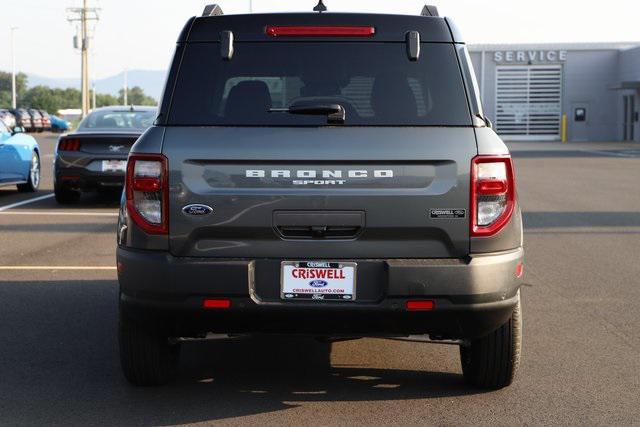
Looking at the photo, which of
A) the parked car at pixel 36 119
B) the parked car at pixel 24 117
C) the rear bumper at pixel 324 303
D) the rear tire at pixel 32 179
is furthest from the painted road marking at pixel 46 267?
the parked car at pixel 36 119

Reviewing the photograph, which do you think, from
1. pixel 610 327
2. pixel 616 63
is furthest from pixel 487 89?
pixel 610 327

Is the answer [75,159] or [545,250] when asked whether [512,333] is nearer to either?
[545,250]

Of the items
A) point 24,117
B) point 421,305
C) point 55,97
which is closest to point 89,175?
point 421,305

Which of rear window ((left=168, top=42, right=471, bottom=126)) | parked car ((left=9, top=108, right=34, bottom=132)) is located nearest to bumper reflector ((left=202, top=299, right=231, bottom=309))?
rear window ((left=168, top=42, right=471, bottom=126))

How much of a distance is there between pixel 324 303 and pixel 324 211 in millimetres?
426

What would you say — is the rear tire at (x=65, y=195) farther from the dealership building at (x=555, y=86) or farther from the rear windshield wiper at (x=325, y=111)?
the dealership building at (x=555, y=86)

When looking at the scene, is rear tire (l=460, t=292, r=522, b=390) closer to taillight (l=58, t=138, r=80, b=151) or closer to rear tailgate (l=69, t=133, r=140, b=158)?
rear tailgate (l=69, t=133, r=140, b=158)

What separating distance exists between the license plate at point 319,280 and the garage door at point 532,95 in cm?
6174

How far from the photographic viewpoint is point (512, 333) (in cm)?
554

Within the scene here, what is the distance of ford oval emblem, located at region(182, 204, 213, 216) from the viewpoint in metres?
5.05

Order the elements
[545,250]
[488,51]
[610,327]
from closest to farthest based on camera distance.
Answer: [610,327]
[545,250]
[488,51]

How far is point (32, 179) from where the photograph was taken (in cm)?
1891

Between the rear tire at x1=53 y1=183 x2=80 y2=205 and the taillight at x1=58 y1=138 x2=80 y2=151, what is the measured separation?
2.59 ft

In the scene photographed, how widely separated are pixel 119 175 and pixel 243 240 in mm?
11166
